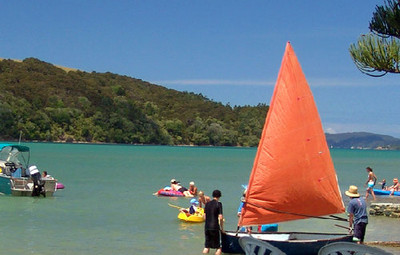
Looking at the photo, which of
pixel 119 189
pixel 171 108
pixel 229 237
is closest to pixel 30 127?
pixel 171 108

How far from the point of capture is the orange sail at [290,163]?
12.4 m

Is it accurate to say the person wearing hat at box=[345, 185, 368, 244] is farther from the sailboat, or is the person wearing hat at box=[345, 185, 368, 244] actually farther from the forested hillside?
the forested hillside

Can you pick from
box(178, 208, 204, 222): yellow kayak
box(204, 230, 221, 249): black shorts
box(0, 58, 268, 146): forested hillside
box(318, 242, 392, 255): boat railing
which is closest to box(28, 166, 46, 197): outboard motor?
box(178, 208, 204, 222): yellow kayak

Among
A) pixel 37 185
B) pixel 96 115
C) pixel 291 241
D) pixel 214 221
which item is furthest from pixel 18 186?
pixel 96 115

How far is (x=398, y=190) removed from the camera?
3188 centimetres

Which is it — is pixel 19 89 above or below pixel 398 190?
above

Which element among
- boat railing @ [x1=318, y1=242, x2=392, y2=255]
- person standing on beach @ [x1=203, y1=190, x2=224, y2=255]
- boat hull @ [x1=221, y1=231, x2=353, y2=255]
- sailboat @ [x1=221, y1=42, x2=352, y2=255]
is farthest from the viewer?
person standing on beach @ [x1=203, y1=190, x2=224, y2=255]

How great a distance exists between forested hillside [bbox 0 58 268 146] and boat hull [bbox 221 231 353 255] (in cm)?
12077

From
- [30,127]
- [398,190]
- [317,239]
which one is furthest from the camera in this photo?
[30,127]

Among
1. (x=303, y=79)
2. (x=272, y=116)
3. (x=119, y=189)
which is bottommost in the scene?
(x=119, y=189)

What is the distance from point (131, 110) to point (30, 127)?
32071 millimetres

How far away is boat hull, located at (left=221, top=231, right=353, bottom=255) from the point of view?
12.5 meters

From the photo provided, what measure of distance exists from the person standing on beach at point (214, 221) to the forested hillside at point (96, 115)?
121 metres

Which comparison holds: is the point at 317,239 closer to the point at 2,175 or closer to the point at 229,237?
the point at 229,237
